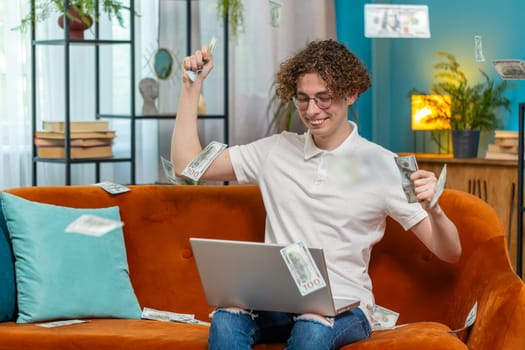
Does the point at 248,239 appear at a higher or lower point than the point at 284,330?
higher

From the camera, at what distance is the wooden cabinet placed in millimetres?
4625

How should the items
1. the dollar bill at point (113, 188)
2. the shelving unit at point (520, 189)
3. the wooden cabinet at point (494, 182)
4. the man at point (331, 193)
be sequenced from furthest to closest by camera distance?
the wooden cabinet at point (494, 182), the shelving unit at point (520, 189), the dollar bill at point (113, 188), the man at point (331, 193)

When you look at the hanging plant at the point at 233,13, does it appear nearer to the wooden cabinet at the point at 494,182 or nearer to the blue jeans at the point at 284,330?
the wooden cabinet at the point at 494,182

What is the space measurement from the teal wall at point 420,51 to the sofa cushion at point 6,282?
3.17 meters

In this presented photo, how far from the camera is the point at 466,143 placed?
4.94 m

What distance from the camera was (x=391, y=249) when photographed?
2.96 meters

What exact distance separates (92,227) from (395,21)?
2351 millimetres

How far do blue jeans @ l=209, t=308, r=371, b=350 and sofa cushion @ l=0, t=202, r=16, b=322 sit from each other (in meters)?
0.72

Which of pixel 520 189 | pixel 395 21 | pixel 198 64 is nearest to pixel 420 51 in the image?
pixel 395 21

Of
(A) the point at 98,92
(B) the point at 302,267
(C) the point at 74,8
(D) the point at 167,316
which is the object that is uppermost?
(C) the point at 74,8

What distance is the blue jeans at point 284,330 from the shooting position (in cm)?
239

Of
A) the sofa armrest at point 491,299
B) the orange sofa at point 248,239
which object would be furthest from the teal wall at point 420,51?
the sofa armrest at point 491,299

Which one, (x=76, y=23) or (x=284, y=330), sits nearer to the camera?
(x=284, y=330)

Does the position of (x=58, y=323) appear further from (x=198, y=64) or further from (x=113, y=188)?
Answer: (x=198, y=64)
